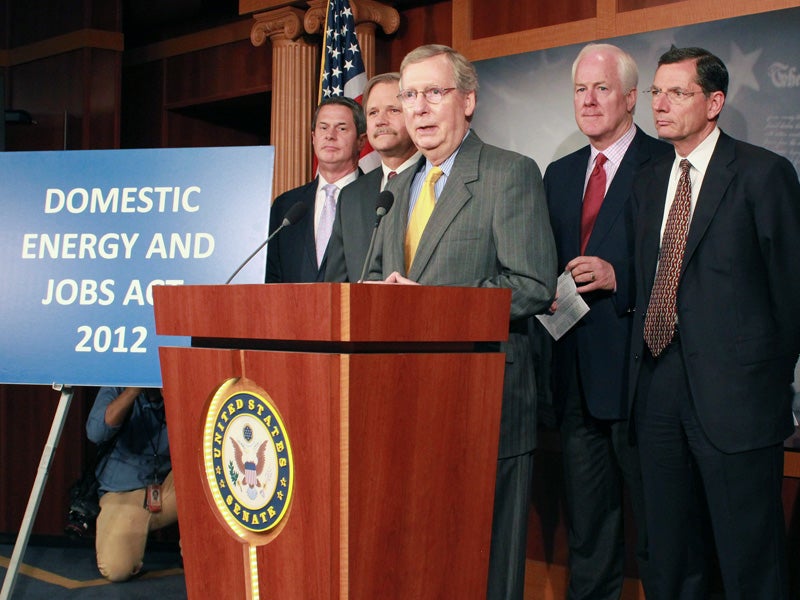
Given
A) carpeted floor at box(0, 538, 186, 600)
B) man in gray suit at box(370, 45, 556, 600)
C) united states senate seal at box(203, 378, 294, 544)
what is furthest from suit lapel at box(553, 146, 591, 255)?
carpeted floor at box(0, 538, 186, 600)

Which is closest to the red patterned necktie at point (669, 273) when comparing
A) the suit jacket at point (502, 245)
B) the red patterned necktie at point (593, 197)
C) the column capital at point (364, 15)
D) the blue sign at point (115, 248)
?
the red patterned necktie at point (593, 197)

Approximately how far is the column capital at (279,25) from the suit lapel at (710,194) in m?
2.59

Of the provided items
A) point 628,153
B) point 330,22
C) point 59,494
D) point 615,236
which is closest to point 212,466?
point 615,236

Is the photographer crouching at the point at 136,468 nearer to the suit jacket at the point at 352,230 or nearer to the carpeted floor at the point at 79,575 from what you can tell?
the carpeted floor at the point at 79,575

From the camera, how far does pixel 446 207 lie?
2.21m

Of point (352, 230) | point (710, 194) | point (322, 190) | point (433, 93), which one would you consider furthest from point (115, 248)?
point (710, 194)

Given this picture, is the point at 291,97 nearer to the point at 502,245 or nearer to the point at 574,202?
the point at 574,202

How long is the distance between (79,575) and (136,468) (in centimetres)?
53

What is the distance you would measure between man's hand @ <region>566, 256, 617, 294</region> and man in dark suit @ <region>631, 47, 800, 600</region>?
0.21 meters

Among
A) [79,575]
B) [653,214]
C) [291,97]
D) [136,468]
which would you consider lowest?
[79,575]

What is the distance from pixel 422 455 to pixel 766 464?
4.08ft

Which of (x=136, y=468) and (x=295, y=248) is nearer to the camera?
(x=295, y=248)

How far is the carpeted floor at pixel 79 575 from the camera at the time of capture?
4.08m

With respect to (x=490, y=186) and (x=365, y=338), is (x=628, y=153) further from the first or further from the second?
(x=365, y=338)
